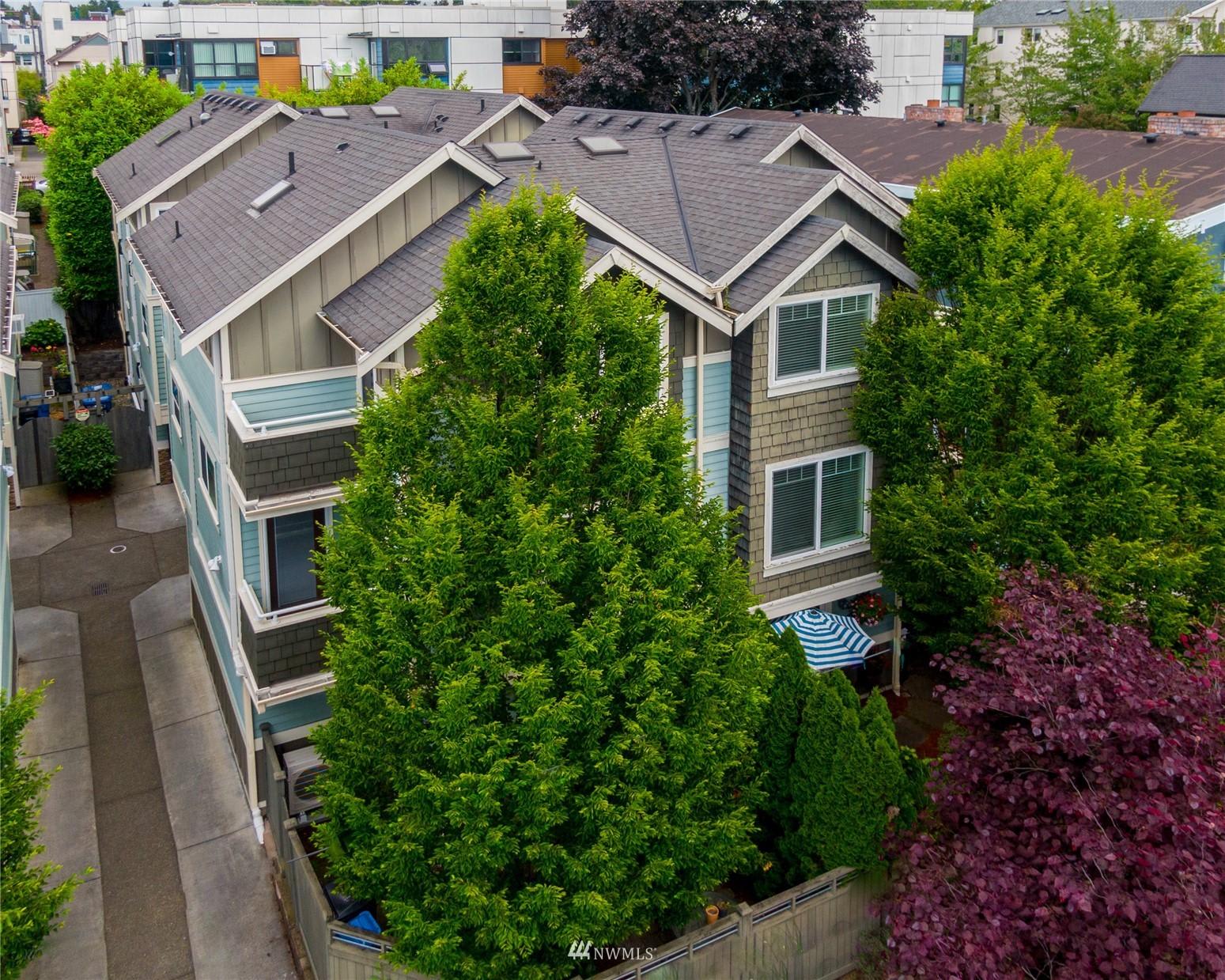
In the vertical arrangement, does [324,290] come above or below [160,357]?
above

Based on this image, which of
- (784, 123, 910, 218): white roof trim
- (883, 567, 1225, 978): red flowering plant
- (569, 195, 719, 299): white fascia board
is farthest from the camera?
(784, 123, 910, 218): white roof trim

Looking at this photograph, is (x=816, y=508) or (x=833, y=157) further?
(x=833, y=157)

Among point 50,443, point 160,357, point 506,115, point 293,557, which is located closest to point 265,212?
point 293,557

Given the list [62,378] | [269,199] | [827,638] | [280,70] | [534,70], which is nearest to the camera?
[827,638]

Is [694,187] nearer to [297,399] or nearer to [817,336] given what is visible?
[817,336]

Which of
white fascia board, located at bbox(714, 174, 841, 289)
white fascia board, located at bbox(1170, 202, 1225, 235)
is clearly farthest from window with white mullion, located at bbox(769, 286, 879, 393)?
white fascia board, located at bbox(1170, 202, 1225, 235)

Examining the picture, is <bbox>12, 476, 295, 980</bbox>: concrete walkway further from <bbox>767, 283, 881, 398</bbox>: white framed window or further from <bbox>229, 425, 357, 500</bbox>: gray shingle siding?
<bbox>767, 283, 881, 398</bbox>: white framed window

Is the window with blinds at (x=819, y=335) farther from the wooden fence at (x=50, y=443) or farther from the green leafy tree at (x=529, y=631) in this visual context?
the wooden fence at (x=50, y=443)
